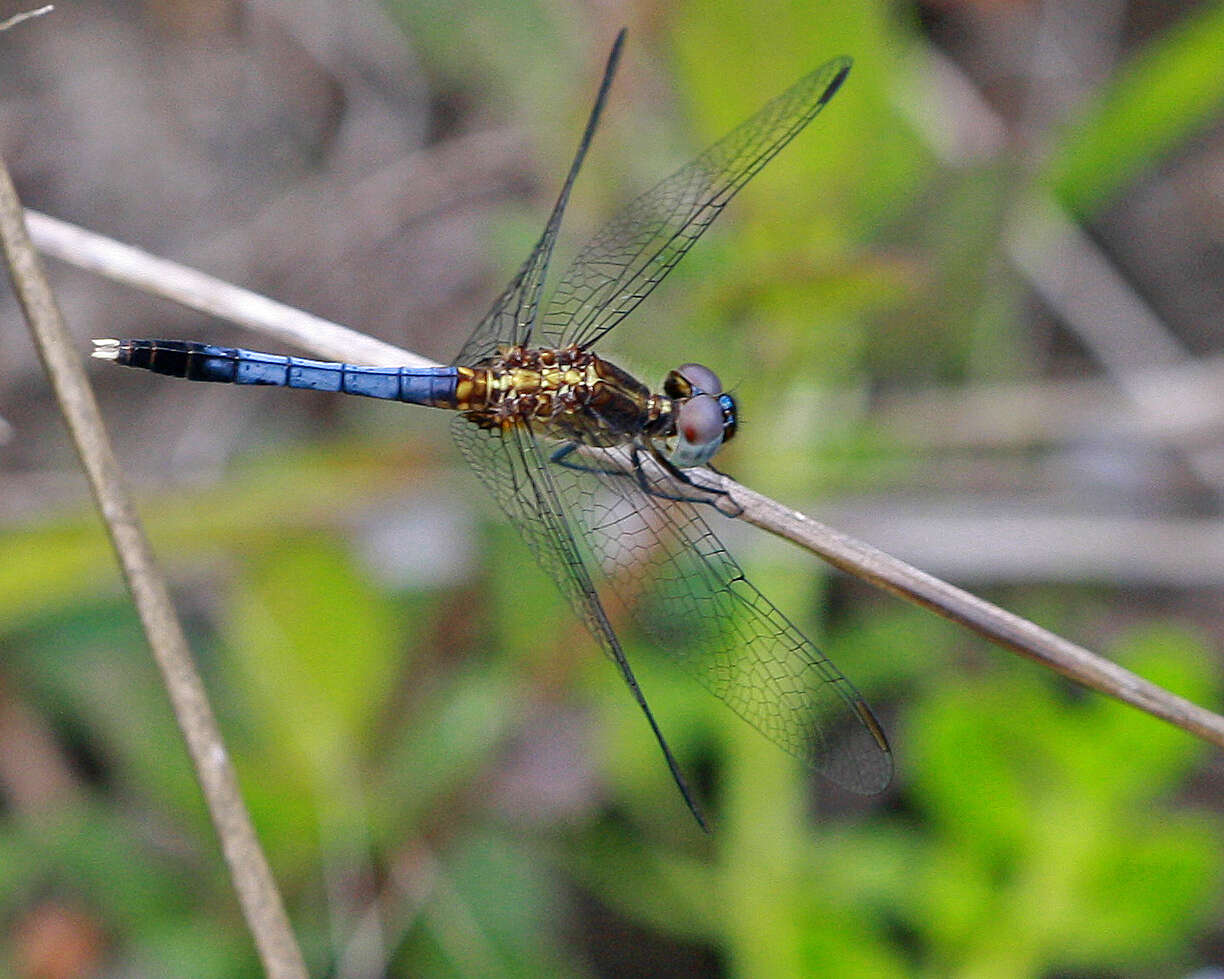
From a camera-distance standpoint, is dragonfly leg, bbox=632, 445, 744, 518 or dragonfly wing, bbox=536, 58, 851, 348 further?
dragonfly wing, bbox=536, 58, 851, 348

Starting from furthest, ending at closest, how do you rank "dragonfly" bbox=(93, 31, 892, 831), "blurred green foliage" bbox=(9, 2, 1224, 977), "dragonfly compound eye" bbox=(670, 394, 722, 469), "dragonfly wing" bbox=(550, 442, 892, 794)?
"blurred green foliage" bbox=(9, 2, 1224, 977) < "dragonfly compound eye" bbox=(670, 394, 722, 469) < "dragonfly" bbox=(93, 31, 892, 831) < "dragonfly wing" bbox=(550, 442, 892, 794)

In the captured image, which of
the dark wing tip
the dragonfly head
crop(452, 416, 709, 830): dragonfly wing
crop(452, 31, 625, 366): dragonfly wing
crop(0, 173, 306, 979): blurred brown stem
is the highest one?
the dark wing tip

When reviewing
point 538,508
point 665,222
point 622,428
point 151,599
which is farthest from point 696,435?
point 151,599

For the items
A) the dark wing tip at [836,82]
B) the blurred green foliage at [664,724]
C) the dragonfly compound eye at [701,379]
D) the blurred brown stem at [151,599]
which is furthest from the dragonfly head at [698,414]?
the blurred brown stem at [151,599]

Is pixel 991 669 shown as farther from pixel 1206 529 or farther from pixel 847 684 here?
pixel 847 684

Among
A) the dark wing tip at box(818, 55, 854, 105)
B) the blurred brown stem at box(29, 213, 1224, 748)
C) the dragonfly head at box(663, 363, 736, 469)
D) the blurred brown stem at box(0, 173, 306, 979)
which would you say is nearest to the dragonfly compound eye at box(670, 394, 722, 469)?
Result: the dragonfly head at box(663, 363, 736, 469)

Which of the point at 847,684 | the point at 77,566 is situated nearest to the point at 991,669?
the point at 847,684

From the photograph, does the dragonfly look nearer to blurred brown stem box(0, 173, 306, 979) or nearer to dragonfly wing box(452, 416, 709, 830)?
dragonfly wing box(452, 416, 709, 830)
